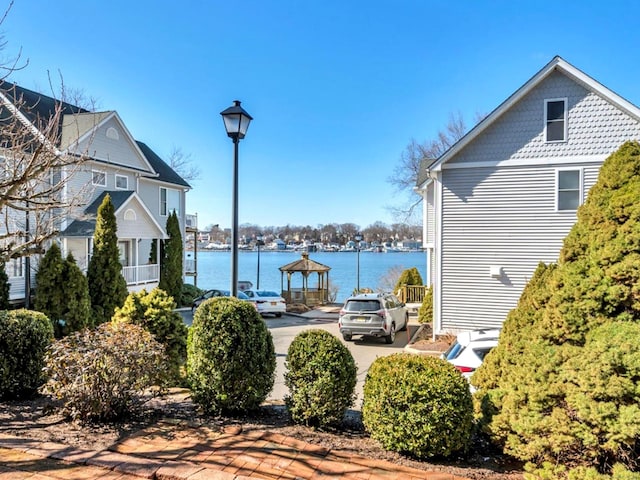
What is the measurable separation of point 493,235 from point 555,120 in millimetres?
3942

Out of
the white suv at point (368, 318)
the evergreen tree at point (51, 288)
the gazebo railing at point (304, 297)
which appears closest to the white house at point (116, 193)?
the evergreen tree at point (51, 288)

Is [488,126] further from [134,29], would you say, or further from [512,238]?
[134,29]

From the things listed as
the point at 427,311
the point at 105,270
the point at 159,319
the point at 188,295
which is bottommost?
the point at 188,295

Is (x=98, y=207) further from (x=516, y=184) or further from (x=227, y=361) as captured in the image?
(x=516, y=184)

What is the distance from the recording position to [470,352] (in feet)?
22.1

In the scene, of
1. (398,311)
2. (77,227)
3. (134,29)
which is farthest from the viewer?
(77,227)

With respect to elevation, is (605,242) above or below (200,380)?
above

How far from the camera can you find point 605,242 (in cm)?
383

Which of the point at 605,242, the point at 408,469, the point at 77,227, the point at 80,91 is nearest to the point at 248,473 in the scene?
the point at 408,469

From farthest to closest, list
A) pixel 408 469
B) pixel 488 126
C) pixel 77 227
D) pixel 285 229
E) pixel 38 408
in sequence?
pixel 285 229, pixel 77 227, pixel 488 126, pixel 38 408, pixel 408 469

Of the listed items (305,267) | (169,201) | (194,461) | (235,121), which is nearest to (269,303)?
(305,267)

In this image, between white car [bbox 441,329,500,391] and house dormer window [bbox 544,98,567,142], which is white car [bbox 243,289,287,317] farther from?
white car [bbox 441,329,500,391]

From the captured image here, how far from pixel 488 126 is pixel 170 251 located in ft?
62.0

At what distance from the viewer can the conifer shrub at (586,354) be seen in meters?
3.15
